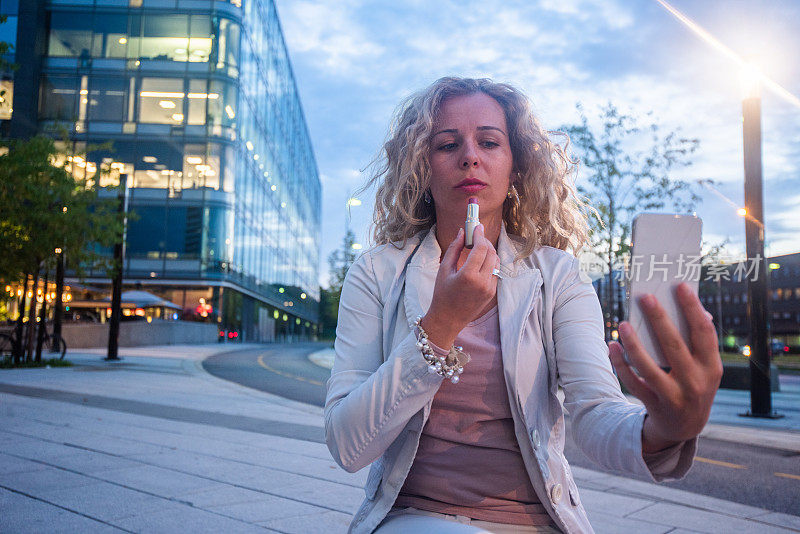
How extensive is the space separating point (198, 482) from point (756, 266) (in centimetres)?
1058

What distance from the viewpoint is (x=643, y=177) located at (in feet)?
57.2

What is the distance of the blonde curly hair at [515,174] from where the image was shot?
2.25 metres

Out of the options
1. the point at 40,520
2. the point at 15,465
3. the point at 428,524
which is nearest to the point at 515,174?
the point at 428,524

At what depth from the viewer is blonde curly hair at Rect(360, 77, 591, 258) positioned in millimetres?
2250

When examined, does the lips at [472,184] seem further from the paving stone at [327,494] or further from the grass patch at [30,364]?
the grass patch at [30,364]

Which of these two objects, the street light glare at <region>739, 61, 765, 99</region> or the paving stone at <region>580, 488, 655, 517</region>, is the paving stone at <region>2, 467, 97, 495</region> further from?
the street light glare at <region>739, 61, 765, 99</region>

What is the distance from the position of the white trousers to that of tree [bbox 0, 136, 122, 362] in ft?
51.9

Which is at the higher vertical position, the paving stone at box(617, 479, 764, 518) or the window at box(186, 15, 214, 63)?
the window at box(186, 15, 214, 63)

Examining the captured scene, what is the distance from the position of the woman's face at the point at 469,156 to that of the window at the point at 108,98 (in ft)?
131

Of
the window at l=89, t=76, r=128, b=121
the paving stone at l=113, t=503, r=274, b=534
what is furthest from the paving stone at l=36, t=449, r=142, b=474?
the window at l=89, t=76, r=128, b=121

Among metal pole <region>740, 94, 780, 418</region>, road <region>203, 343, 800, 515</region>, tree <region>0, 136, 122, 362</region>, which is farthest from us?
tree <region>0, 136, 122, 362</region>

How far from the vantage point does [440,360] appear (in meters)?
1.62

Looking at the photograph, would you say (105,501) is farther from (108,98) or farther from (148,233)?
(108,98)

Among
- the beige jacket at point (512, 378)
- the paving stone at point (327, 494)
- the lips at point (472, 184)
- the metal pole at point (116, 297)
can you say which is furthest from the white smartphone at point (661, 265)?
the metal pole at point (116, 297)
